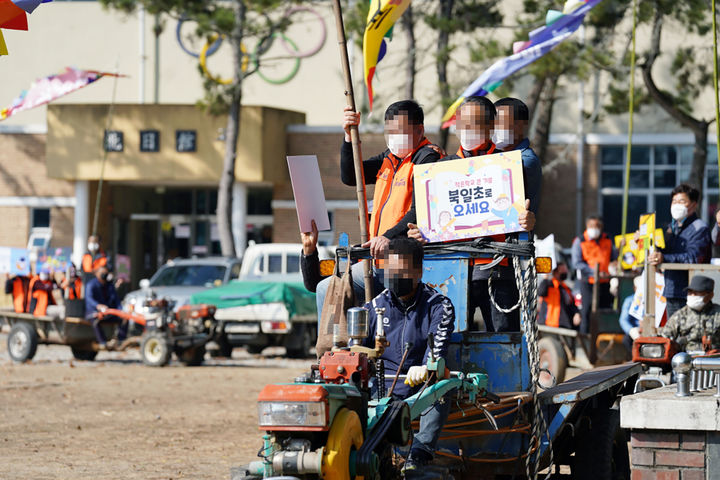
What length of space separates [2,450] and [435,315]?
528 cm

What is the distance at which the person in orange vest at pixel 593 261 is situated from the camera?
58.1 feet

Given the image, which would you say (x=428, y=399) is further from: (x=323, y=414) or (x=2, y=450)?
(x=2, y=450)

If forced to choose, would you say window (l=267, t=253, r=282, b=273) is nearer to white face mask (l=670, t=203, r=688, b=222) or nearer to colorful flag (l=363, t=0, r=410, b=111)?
white face mask (l=670, t=203, r=688, b=222)

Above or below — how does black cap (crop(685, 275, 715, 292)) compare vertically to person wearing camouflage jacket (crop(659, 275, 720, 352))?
above

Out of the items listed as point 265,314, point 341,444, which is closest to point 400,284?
point 341,444

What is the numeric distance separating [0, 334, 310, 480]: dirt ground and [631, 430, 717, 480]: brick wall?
3550 mm

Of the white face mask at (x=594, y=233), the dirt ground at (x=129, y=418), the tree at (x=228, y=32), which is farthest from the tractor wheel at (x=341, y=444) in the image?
the tree at (x=228, y=32)

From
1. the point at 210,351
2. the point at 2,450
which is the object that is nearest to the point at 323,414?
the point at 2,450

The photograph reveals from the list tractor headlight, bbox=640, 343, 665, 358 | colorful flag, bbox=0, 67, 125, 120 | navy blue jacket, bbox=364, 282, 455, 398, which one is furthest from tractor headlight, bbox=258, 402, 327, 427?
colorful flag, bbox=0, 67, 125, 120

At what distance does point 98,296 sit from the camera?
788 inches

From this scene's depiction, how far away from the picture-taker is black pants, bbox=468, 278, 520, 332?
712 cm

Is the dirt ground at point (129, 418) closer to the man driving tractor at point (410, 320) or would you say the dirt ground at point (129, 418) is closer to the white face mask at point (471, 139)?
the man driving tractor at point (410, 320)

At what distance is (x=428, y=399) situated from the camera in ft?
19.2

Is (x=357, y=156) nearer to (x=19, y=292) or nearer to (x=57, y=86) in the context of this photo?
(x=19, y=292)
